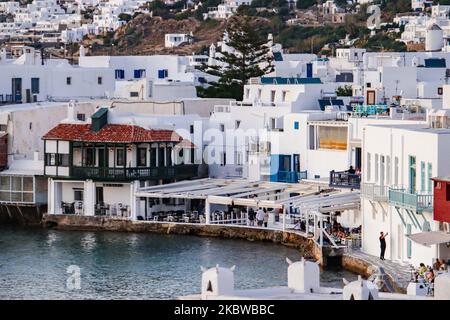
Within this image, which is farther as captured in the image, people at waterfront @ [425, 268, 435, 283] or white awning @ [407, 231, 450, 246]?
white awning @ [407, 231, 450, 246]

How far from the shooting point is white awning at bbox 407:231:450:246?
34719 mm

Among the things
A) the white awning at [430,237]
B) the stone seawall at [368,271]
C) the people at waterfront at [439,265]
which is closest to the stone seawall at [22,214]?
the stone seawall at [368,271]

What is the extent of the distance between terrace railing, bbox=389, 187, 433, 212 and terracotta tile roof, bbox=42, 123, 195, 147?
1339 centimetres

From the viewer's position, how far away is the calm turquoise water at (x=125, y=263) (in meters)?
36.8

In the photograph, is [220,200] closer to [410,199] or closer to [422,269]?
[410,199]

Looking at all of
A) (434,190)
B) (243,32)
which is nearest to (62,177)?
(434,190)

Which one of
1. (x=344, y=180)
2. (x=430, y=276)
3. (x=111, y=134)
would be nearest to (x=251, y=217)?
(x=344, y=180)

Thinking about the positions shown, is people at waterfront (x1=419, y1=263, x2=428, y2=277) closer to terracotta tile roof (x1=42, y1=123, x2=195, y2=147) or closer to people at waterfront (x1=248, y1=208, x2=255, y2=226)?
people at waterfront (x1=248, y1=208, x2=255, y2=226)

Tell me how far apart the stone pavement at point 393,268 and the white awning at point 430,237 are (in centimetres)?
67

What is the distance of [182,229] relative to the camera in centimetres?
4791

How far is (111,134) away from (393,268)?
15.5 m

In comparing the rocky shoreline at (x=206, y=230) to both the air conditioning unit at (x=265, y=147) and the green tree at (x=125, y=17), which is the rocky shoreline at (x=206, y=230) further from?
the green tree at (x=125, y=17)

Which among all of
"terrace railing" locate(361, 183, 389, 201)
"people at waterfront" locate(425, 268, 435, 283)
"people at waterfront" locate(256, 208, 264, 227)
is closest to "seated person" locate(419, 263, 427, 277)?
"people at waterfront" locate(425, 268, 435, 283)

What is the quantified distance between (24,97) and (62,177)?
15.2 metres
